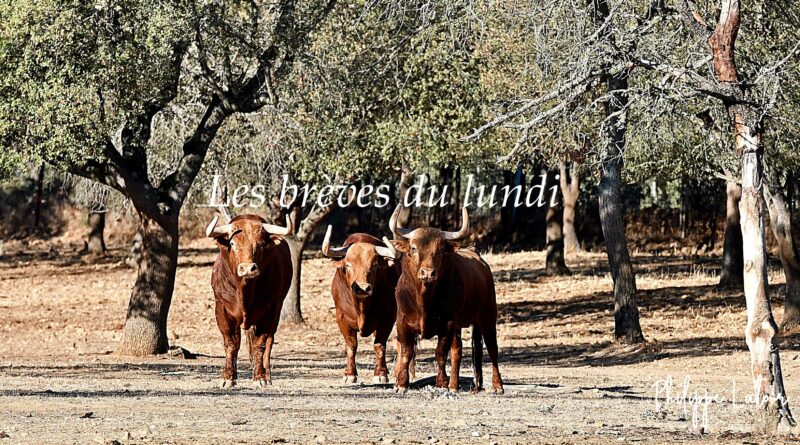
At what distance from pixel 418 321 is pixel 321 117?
33.6 ft

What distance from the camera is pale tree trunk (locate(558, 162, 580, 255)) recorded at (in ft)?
131

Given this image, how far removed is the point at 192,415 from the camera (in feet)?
38.5

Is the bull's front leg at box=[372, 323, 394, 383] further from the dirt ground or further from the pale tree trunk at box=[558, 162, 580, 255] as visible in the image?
the pale tree trunk at box=[558, 162, 580, 255]

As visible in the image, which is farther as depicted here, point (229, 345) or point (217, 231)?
point (229, 345)

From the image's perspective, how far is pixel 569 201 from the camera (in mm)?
41156

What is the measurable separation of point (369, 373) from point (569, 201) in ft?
75.4

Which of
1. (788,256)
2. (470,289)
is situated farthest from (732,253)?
(470,289)

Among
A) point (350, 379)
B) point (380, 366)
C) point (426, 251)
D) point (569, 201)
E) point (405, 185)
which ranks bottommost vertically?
point (350, 379)

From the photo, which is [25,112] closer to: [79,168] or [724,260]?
[79,168]

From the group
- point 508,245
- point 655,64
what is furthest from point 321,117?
point 508,245

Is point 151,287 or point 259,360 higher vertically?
point 151,287

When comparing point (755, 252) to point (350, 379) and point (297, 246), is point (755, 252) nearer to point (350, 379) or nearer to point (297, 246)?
point (350, 379)

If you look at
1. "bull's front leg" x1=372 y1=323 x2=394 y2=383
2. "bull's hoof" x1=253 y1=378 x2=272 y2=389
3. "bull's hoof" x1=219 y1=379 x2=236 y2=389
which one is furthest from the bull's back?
"bull's hoof" x1=219 y1=379 x2=236 y2=389

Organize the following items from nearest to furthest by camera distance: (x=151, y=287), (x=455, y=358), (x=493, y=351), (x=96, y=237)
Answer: (x=455, y=358)
(x=493, y=351)
(x=151, y=287)
(x=96, y=237)
